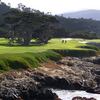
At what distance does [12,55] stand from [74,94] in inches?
677

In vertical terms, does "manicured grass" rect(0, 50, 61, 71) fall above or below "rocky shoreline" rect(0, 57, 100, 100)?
above

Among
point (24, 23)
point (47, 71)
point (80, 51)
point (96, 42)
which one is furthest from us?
point (96, 42)

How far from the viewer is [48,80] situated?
72.4 metres

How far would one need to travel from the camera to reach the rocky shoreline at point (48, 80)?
5931 cm

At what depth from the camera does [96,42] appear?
157750mm

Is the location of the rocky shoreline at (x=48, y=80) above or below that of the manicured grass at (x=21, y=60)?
below

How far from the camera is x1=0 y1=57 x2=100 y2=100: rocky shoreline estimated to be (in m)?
59.3

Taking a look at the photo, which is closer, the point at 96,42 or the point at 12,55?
the point at 12,55

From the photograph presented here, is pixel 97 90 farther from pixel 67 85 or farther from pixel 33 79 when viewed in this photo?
A: pixel 33 79

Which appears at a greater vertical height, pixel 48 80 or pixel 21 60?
pixel 21 60

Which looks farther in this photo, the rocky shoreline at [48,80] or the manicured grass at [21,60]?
the manicured grass at [21,60]

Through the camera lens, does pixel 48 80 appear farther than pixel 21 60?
No

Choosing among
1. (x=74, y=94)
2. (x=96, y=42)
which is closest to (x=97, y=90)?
(x=74, y=94)

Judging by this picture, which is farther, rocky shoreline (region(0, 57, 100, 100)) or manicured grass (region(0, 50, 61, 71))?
manicured grass (region(0, 50, 61, 71))
